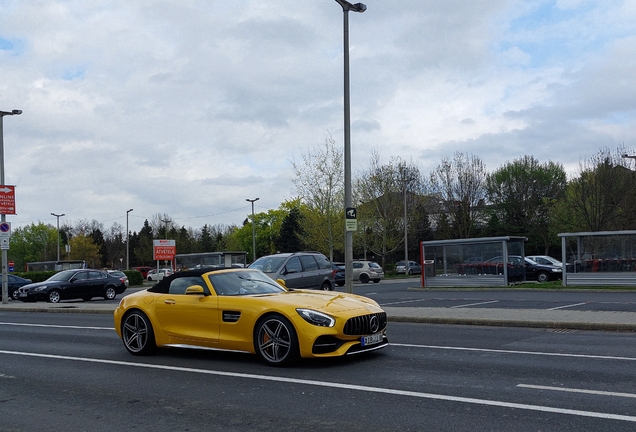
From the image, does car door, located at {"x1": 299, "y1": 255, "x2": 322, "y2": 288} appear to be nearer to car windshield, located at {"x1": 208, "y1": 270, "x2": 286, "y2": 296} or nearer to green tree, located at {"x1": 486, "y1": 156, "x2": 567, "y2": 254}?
car windshield, located at {"x1": 208, "y1": 270, "x2": 286, "y2": 296}

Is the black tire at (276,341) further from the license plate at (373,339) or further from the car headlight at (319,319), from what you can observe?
the license plate at (373,339)

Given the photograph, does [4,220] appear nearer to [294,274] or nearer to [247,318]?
[294,274]

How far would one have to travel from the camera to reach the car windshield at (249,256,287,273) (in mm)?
20031

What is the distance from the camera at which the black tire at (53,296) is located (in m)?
29.5

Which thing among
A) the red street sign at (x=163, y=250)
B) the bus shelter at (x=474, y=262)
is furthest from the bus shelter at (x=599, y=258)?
the red street sign at (x=163, y=250)

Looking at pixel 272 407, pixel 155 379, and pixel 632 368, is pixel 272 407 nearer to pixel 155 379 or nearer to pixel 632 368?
pixel 155 379

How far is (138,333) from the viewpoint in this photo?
1023cm

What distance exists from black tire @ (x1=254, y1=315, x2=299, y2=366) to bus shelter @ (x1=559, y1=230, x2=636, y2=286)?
20822mm

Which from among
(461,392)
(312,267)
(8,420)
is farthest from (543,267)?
(8,420)

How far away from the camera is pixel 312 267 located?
21.2m

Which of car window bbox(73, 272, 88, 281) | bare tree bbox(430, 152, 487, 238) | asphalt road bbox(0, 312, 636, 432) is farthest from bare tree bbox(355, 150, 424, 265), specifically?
asphalt road bbox(0, 312, 636, 432)

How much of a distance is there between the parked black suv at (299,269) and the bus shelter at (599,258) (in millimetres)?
10972

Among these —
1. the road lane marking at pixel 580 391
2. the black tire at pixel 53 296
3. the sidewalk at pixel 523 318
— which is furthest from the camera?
the black tire at pixel 53 296

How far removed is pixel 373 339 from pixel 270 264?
11.5 m
